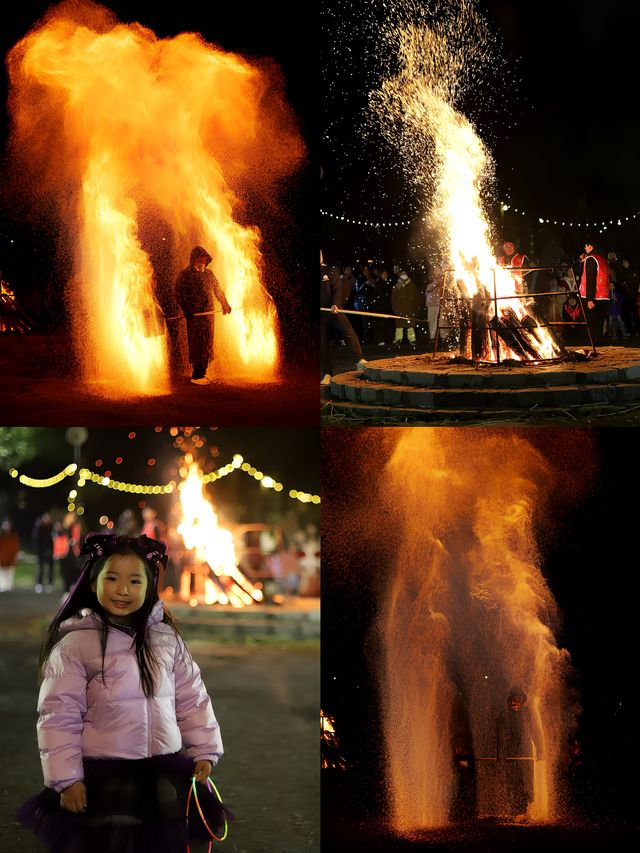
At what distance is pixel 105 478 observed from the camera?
33.6 ft

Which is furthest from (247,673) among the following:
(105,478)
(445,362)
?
(445,362)

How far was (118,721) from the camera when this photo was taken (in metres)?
4.60

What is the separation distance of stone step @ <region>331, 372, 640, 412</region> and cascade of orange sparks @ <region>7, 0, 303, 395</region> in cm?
65

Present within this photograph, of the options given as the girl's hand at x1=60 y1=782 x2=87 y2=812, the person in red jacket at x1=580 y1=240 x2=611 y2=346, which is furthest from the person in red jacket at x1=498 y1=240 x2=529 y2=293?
the girl's hand at x1=60 y1=782 x2=87 y2=812

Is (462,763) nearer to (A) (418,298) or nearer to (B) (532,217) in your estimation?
(A) (418,298)

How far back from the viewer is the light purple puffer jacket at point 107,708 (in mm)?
4480

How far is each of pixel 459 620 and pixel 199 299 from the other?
2.26 metres

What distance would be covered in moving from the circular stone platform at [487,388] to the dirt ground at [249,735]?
205cm

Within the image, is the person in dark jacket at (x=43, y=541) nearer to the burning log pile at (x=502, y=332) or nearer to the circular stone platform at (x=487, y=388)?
the circular stone platform at (x=487, y=388)

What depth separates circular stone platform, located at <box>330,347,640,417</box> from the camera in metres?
6.75

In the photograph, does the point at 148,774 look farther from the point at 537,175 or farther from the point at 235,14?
the point at 537,175

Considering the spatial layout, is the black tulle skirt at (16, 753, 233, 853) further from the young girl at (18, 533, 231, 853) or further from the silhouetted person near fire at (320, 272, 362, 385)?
the silhouetted person near fire at (320, 272, 362, 385)

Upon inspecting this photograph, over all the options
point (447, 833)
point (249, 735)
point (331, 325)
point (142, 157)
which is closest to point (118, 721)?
point (447, 833)

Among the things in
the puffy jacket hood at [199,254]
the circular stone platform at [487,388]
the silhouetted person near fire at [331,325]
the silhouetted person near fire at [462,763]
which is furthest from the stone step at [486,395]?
the silhouetted person near fire at [462,763]
